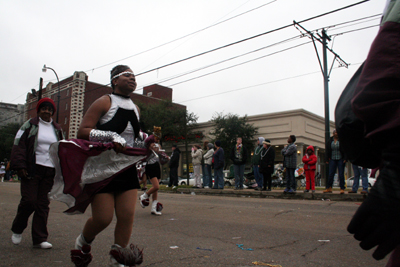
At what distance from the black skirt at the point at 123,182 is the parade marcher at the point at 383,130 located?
6.42ft

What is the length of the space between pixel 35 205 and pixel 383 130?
3984mm

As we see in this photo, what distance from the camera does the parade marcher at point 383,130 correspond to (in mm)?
1099

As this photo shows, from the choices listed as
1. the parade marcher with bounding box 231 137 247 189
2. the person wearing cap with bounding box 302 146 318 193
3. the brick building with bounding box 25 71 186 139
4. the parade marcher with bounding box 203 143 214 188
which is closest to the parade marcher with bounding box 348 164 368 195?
the person wearing cap with bounding box 302 146 318 193

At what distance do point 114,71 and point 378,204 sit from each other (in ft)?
8.44

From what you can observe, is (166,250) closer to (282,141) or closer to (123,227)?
(123,227)

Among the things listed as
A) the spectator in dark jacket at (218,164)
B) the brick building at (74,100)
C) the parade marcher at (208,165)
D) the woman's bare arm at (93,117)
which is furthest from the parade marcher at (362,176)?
the brick building at (74,100)

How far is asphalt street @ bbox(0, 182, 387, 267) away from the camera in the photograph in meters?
3.41

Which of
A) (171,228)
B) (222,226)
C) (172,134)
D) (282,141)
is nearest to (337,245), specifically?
(222,226)

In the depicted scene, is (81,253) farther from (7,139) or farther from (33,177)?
(7,139)

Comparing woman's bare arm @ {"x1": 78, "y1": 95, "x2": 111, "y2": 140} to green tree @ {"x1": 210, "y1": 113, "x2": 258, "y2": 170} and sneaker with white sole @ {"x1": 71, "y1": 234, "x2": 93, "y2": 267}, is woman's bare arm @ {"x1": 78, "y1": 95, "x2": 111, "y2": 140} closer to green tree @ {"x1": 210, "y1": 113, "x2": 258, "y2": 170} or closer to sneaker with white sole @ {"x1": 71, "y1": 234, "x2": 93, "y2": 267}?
sneaker with white sole @ {"x1": 71, "y1": 234, "x2": 93, "y2": 267}

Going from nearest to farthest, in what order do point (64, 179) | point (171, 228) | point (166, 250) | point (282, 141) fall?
point (64, 179) < point (166, 250) < point (171, 228) < point (282, 141)

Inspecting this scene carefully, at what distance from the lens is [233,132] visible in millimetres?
33344

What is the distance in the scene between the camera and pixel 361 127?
1280 mm

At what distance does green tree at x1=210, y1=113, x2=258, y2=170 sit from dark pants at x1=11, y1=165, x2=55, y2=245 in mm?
29029
